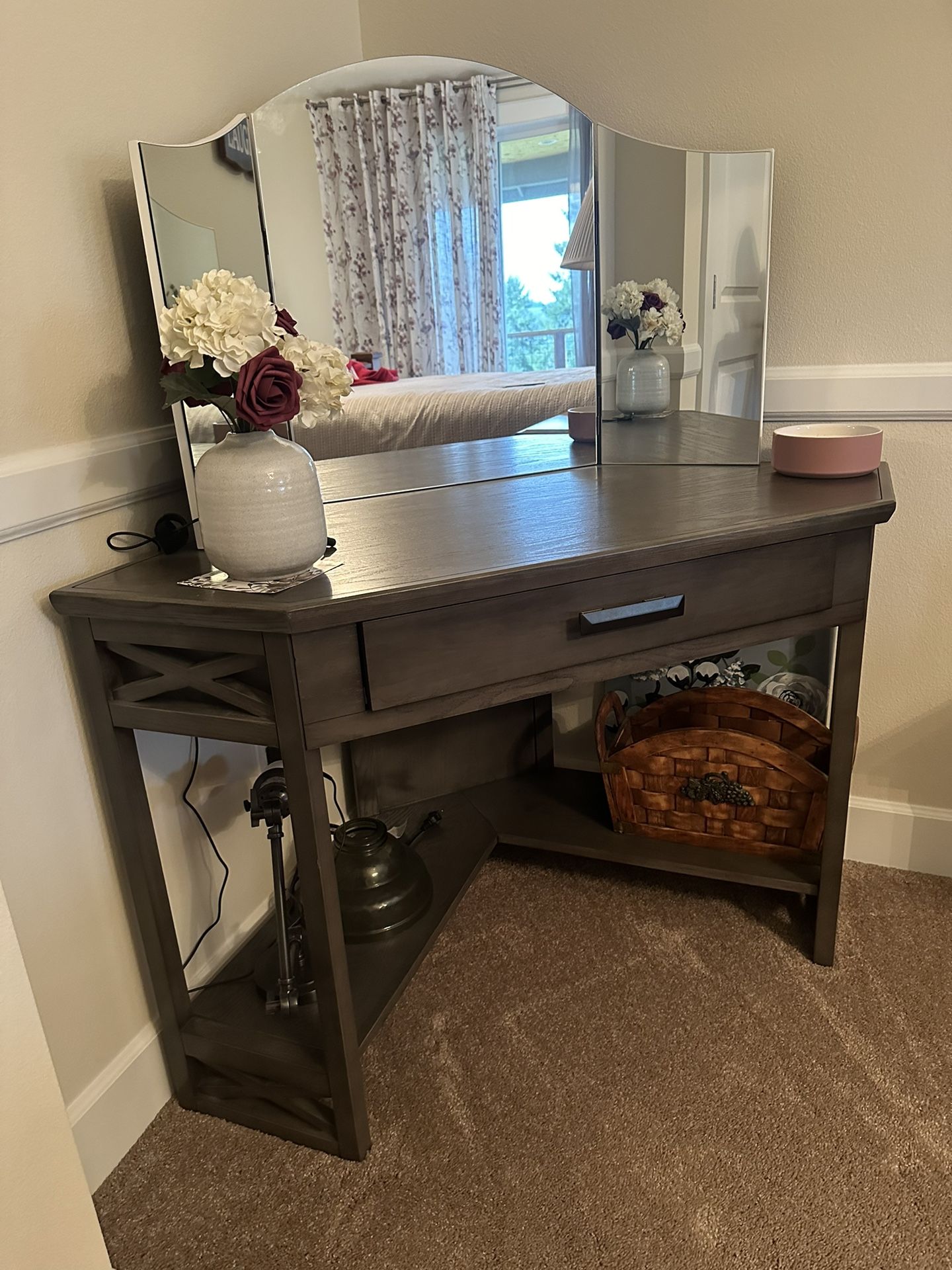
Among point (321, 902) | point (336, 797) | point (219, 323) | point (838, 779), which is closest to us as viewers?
point (219, 323)

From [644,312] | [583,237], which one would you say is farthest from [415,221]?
[644,312]

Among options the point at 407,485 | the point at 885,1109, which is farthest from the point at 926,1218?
the point at 407,485

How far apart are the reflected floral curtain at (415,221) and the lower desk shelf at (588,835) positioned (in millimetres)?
895

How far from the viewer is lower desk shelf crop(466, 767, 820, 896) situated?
61.3 inches

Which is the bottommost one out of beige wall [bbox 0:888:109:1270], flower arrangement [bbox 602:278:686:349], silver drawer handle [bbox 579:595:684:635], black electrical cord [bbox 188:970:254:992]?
black electrical cord [bbox 188:970:254:992]

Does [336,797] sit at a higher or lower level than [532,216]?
lower

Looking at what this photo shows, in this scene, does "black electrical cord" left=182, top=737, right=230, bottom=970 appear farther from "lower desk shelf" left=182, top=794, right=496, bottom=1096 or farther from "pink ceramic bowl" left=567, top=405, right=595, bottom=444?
"pink ceramic bowl" left=567, top=405, right=595, bottom=444

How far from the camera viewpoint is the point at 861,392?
1573mm

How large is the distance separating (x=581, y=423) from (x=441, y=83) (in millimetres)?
615

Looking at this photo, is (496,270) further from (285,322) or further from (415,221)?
(285,322)

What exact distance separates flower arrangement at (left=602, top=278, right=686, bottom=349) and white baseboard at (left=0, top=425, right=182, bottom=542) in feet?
2.63

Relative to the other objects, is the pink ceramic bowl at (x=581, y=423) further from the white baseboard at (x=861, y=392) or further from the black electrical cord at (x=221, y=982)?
the black electrical cord at (x=221, y=982)

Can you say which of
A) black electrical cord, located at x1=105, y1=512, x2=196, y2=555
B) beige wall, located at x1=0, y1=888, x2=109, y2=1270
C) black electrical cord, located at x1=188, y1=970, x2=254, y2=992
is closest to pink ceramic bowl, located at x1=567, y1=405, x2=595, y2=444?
black electrical cord, located at x1=105, y1=512, x2=196, y2=555

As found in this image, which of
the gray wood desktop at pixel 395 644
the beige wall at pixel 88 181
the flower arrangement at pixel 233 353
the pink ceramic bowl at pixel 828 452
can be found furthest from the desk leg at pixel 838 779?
the beige wall at pixel 88 181
